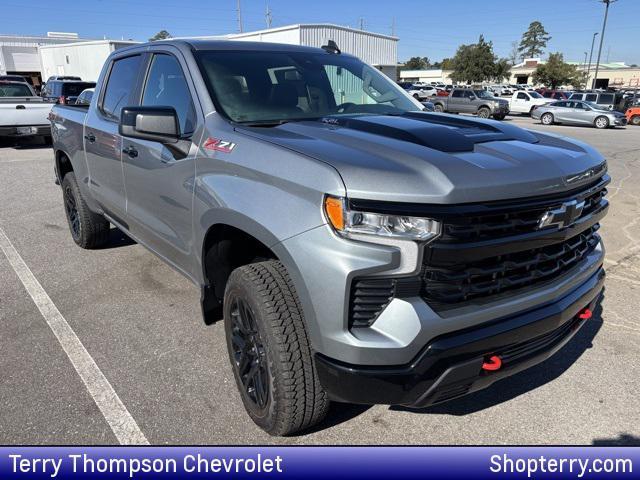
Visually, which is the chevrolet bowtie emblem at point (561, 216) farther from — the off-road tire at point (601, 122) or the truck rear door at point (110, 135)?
the off-road tire at point (601, 122)

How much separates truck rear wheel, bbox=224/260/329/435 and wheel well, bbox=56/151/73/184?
12.3 ft

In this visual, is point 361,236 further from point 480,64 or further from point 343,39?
point 480,64

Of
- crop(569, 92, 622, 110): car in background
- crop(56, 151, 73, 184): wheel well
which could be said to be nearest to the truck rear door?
crop(56, 151, 73, 184): wheel well

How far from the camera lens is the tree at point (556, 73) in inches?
2672

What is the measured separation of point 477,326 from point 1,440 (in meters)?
2.32

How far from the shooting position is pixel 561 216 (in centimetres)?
214

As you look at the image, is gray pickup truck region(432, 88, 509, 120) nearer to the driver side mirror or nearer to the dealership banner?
the driver side mirror

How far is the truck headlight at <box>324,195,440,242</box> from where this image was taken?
185 centimetres

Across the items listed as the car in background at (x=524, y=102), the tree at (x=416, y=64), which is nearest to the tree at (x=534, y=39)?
the tree at (x=416, y=64)

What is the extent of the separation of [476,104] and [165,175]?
27813 mm

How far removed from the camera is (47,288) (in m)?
4.31

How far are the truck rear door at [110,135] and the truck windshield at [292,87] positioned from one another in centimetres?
100

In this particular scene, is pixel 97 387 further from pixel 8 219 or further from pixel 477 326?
pixel 8 219

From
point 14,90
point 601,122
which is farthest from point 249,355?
point 601,122
